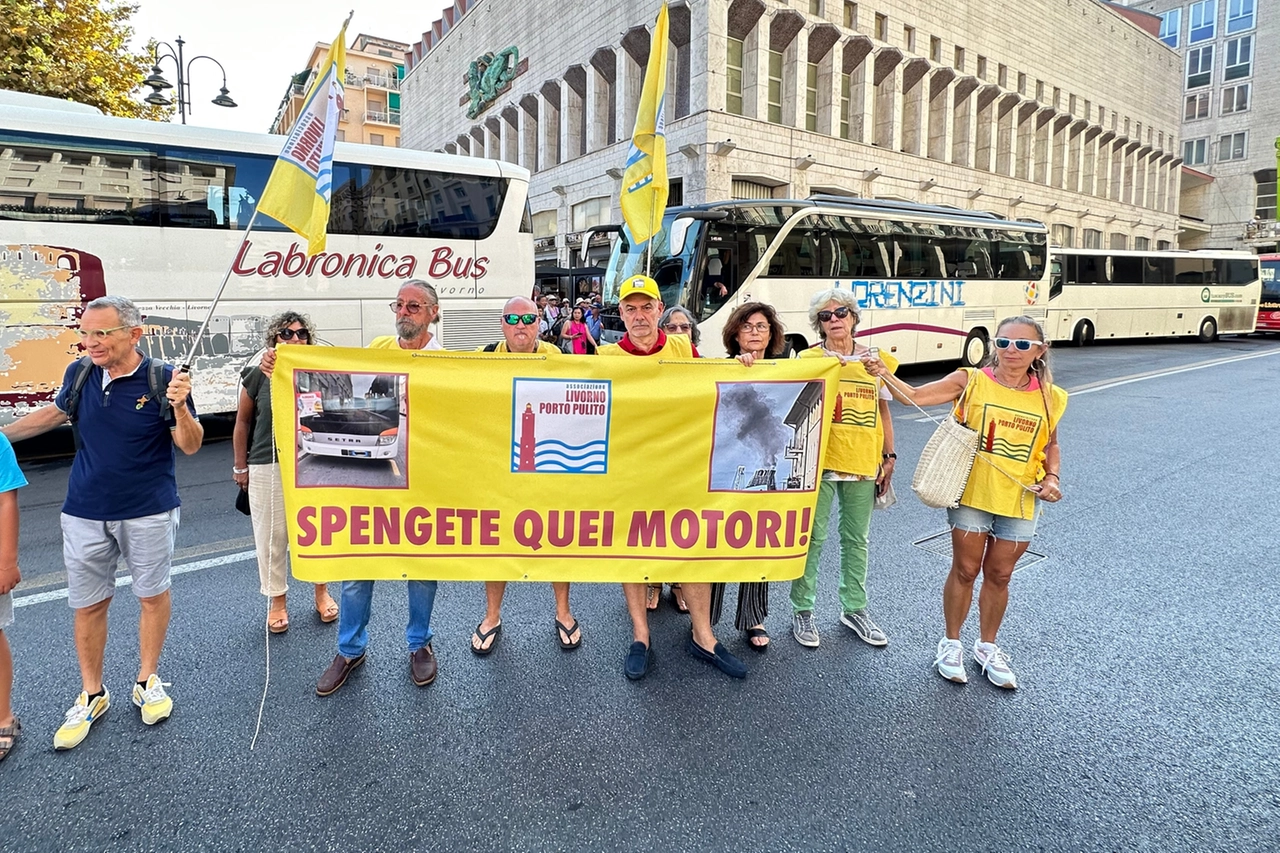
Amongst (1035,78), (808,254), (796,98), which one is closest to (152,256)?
(808,254)

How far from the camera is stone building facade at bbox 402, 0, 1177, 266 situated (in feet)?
87.7

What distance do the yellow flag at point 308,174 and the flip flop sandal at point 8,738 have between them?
91.9 inches

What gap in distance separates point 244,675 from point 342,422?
4.32 ft

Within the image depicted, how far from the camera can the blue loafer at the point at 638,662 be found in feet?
11.4

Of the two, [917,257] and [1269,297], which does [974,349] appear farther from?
[1269,297]

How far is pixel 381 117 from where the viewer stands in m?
70.1

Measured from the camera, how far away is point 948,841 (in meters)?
2.43

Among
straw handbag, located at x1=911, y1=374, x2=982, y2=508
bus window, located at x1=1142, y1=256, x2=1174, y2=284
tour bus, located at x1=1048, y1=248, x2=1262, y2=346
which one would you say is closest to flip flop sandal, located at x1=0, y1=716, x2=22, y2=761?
straw handbag, located at x1=911, y1=374, x2=982, y2=508

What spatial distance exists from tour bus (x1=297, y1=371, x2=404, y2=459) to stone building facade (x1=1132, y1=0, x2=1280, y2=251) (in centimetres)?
6991

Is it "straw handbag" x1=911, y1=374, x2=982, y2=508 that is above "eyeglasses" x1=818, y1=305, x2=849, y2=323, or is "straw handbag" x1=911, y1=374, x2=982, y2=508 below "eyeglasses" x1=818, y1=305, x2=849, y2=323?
below

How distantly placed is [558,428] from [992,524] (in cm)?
210

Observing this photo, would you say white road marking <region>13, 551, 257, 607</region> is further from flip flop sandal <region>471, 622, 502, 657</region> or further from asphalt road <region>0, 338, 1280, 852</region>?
flip flop sandal <region>471, 622, 502, 657</region>

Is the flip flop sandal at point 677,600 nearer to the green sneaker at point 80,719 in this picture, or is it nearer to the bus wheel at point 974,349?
the green sneaker at point 80,719

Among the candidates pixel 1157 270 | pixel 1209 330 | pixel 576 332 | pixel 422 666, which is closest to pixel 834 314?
pixel 422 666
